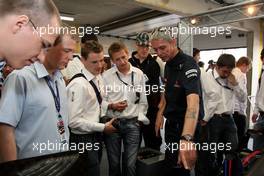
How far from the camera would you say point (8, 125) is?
1.10 m

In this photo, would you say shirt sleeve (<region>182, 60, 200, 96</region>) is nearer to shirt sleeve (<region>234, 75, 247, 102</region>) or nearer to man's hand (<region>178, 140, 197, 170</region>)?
man's hand (<region>178, 140, 197, 170</region>)

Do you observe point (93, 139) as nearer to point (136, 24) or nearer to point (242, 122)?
point (242, 122)

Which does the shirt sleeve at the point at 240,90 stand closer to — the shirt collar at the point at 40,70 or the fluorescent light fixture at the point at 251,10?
the fluorescent light fixture at the point at 251,10

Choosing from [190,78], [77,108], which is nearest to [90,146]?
[77,108]

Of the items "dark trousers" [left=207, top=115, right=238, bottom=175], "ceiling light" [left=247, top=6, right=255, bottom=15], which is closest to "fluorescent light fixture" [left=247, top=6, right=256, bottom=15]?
"ceiling light" [left=247, top=6, right=255, bottom=15]

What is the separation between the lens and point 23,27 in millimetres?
684

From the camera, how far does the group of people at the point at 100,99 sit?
2.45 feet

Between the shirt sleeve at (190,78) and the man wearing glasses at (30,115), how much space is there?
0.85 m

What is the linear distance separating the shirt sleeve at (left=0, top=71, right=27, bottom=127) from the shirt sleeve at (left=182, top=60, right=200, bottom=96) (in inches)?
40.0

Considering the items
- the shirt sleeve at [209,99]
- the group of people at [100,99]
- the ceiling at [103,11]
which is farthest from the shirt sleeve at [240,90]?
the ceiling at [103,11]

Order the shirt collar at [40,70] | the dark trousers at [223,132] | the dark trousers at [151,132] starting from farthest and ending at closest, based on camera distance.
Result: the dark trousers at [151,132] → the dark trousers at [223,132] → the shirt collar at [40,70]

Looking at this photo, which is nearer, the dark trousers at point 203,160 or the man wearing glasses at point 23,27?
the man wearing glasses at point 23,27

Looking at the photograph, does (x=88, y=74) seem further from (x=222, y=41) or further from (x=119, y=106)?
(x=222, y=41)

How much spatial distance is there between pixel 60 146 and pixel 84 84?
2.60 feet
